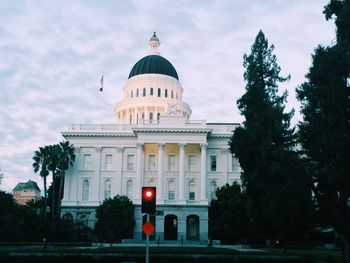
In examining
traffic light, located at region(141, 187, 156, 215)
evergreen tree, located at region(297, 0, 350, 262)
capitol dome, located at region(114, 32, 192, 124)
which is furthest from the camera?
capitol dome, located at region(114, 32, 192, 124)

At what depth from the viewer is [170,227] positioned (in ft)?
233

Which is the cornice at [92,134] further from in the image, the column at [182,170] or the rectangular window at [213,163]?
the rectangular window at [213,163]

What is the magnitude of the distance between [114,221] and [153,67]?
116 feet

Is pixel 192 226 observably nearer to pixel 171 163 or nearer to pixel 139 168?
pixel 171 163

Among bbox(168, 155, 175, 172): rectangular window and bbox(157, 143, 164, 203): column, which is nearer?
bbox(157, 143, 164, 203): column

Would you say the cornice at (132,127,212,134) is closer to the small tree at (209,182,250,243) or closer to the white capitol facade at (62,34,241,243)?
the white capitol facade at (62,34,241,243)

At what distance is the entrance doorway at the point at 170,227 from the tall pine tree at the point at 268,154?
102 feet

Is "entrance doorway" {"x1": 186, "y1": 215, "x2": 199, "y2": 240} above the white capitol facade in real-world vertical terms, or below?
below

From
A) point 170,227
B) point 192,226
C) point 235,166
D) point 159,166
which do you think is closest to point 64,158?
point 159,166

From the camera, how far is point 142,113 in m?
84.6

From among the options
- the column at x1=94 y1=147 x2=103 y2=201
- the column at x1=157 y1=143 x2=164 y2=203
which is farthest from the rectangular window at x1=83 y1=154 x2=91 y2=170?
the column at x1=157 y1=143 x2=164 y2=203

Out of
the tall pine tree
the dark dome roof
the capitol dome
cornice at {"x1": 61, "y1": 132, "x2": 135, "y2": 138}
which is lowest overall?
the tall pine tree

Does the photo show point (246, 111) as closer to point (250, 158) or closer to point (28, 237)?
point (250, 158)

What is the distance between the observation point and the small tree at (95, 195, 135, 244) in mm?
60375
